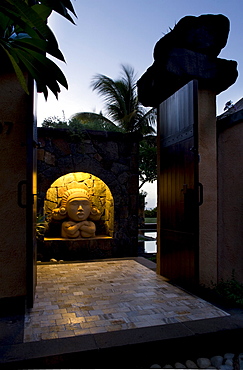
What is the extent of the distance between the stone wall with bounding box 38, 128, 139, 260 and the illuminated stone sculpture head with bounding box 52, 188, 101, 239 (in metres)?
0.28

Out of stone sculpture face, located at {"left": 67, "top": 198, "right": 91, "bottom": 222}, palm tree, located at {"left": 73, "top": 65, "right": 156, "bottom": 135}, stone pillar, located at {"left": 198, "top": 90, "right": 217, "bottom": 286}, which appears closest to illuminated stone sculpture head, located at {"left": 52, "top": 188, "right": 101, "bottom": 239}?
stone sculpture face, located at {"left": 67, "top": 198, "right": 91, "bottom": 222}

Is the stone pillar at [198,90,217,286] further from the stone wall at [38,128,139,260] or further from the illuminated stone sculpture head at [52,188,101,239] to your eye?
the illuminated stone sculpture head at [52,188,101,239]

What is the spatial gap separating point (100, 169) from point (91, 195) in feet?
3.62

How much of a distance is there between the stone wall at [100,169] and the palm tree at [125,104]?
6.91m

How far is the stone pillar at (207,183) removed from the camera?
11.9 ft

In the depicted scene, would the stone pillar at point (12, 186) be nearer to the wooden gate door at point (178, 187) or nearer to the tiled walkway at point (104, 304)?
the tiled walkway at point (104, 304)

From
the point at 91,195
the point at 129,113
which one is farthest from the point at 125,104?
the point at 91,195

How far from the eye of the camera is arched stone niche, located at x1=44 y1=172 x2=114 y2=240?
6484mm

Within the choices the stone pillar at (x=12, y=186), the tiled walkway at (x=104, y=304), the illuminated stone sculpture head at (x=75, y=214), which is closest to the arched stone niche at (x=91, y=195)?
the illuminated stone sculpture head at (x=75, y=214)

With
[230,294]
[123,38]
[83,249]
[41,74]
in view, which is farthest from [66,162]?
[123,38]

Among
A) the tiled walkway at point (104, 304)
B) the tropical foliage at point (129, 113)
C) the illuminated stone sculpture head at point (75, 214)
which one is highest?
the tropical foliage at point (129, 113)

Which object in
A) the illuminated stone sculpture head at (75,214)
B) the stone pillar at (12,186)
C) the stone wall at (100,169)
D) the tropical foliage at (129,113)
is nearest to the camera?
the stone pillar at (12,186)

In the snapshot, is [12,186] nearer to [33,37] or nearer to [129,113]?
[33,37]

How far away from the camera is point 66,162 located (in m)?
5.79
